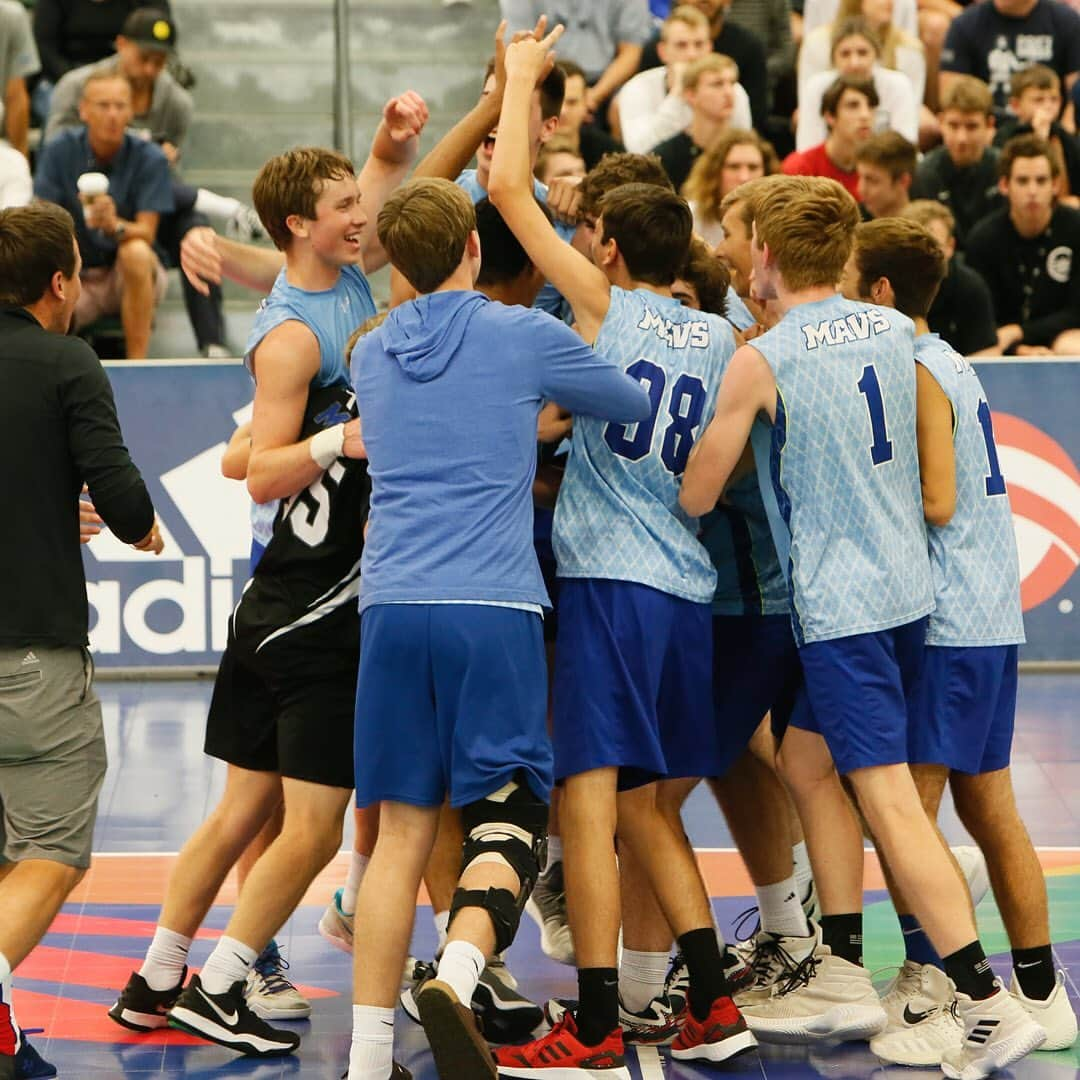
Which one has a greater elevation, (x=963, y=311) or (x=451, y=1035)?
(x=963, y=311)

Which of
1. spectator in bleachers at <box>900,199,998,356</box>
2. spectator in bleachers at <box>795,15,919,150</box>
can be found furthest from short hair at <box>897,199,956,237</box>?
→ spectator in bleachers at <box>795,15,919,150</box>

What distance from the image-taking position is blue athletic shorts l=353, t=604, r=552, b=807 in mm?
4672

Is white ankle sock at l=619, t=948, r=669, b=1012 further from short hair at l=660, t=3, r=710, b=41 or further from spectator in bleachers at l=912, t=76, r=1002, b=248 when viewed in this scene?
short hair at l=660, t=3, r=710, b=41

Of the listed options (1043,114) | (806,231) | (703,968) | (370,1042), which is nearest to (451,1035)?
(370,1042)

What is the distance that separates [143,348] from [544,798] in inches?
276

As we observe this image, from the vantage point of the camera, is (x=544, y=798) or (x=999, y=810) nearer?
(x=544, y=798)

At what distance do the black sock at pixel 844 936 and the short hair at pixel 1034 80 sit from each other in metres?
8.52

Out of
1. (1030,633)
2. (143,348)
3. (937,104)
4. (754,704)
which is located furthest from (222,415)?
(937,104)

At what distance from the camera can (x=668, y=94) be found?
41.2 ft

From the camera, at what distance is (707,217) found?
10398mm

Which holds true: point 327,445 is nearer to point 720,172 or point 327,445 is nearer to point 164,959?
point 164,959

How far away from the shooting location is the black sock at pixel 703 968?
5031mm

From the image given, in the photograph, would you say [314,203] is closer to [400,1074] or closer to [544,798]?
[544,798]

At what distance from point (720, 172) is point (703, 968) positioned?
6.25 meters
